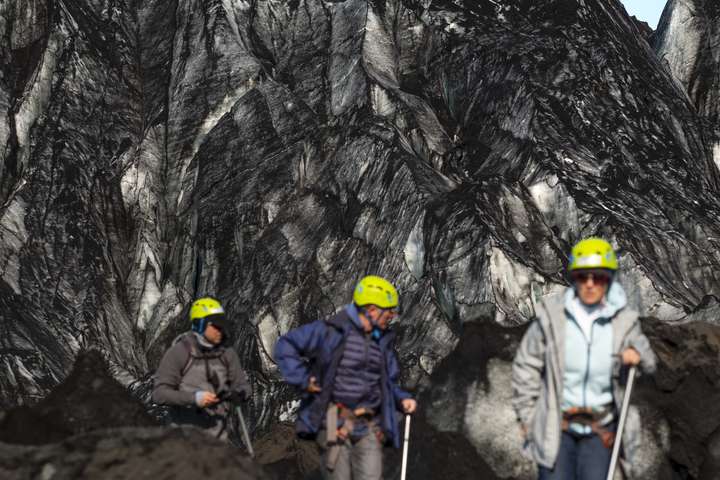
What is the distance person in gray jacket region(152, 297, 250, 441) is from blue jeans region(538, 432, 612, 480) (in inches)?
173

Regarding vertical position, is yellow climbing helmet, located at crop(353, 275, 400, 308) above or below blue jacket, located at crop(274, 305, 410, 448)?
above

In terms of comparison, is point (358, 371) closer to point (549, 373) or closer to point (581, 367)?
point (549, 373)

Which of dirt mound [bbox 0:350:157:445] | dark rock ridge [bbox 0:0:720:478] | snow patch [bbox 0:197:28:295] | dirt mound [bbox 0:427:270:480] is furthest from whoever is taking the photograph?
snow patch [bbox 0:197:28:295]

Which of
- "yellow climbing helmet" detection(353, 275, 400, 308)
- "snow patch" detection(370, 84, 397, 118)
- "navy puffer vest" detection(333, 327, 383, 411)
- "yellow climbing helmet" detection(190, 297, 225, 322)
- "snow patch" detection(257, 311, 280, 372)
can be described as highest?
"snow patch" detection(370, 84, 397, 118)

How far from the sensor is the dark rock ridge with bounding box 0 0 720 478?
115 ft

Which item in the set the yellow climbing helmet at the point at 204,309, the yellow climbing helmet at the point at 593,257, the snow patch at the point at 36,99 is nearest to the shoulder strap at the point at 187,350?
the yellow climbing helmet at the point at 204,309

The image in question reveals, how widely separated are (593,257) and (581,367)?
0.77m

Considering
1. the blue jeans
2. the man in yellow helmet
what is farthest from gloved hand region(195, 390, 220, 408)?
the blue jeans

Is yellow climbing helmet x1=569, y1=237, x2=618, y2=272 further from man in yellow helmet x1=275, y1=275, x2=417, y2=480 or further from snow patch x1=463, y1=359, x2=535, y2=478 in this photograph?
snow patch x1=463, y1=359, x2=535, y2=478

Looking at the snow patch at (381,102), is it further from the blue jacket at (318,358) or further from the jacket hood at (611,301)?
the jacket hood at (611,301)

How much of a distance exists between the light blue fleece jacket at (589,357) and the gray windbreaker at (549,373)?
0.14ft

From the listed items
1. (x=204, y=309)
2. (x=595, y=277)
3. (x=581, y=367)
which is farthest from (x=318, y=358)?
(x=204, y=309)

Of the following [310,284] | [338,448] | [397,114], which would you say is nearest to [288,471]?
[338,448]

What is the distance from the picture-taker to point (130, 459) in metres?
7.15
